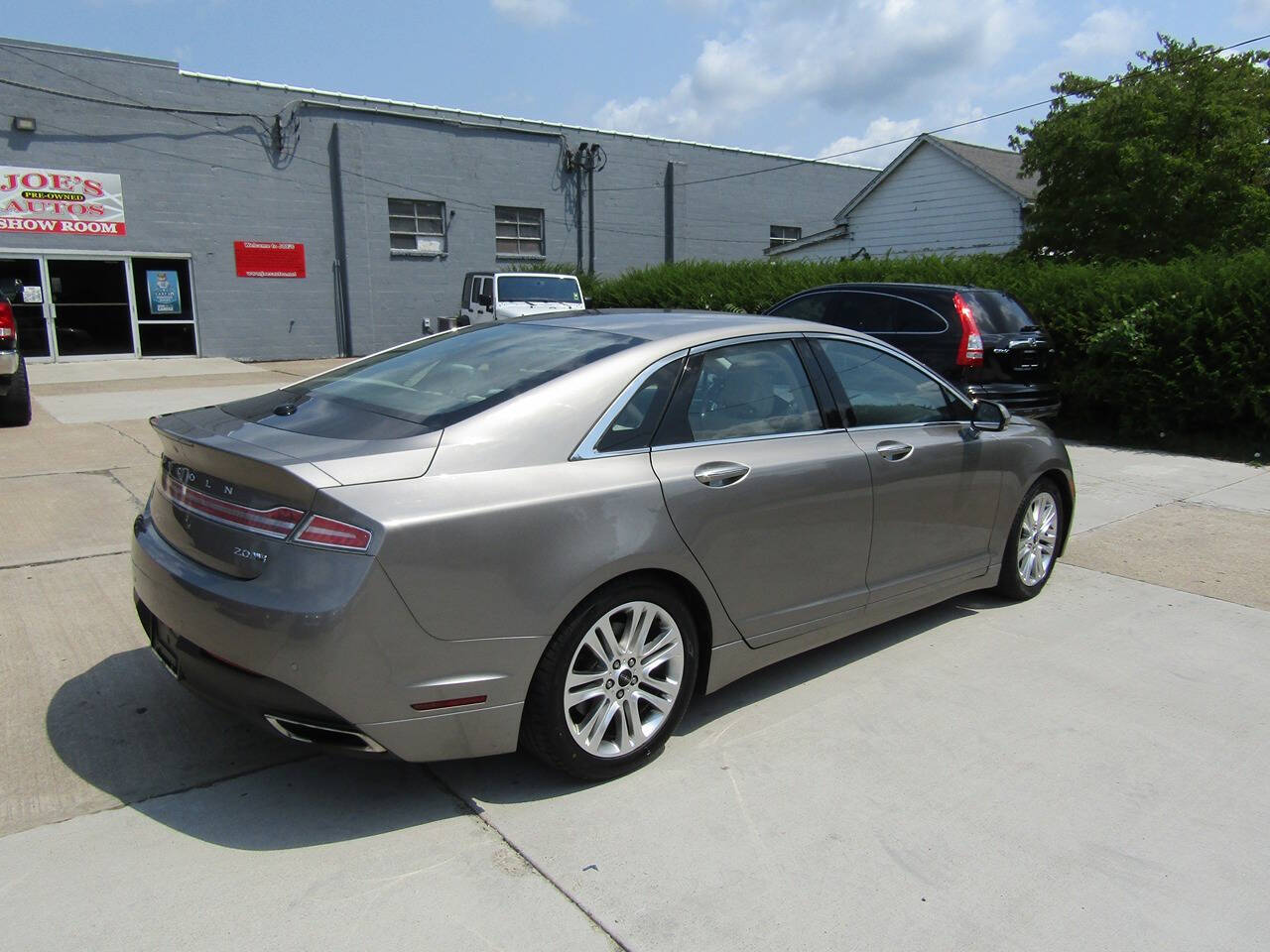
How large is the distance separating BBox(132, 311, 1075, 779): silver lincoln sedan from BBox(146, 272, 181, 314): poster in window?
17910mm

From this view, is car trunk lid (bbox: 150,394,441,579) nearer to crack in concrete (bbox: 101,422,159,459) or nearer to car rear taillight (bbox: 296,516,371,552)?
car rear taillight (bbox: 296,516,371,552)

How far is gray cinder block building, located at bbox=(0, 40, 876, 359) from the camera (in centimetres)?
1812

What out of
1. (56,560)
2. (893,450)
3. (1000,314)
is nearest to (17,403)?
(56,560)

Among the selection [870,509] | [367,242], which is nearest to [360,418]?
[870,509]

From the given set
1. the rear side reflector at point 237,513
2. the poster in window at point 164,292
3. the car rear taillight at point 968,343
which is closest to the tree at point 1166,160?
the car rear taillight at point 968,343

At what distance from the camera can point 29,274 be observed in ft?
59.8

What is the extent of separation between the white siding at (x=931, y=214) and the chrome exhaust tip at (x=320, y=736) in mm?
21458

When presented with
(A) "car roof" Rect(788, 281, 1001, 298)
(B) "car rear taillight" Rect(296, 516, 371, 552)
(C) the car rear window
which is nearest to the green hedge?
(C) the car rear window

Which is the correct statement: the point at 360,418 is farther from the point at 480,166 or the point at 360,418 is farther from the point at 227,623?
the point at 480,166

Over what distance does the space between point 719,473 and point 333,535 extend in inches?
55.2

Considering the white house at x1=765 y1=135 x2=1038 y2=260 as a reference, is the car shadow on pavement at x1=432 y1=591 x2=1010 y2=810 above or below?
below

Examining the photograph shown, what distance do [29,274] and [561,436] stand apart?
753 inches

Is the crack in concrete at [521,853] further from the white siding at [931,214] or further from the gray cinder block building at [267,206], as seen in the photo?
the white siding at [931,214]

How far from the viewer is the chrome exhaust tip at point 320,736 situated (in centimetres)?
281
